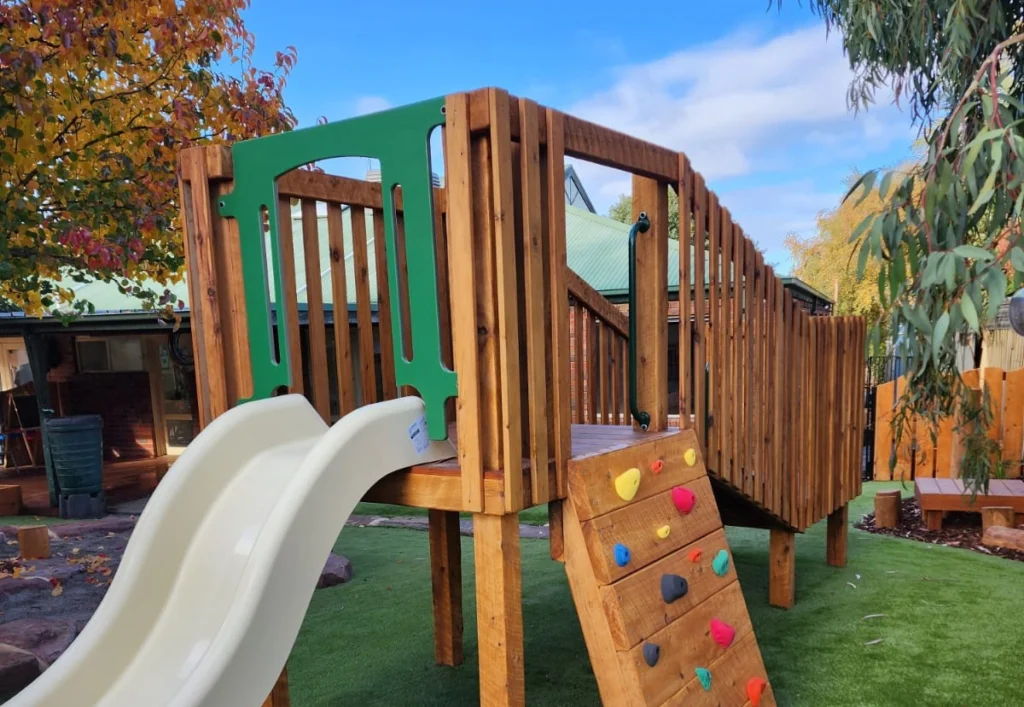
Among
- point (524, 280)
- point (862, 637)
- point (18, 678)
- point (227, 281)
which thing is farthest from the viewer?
point (862, 637)

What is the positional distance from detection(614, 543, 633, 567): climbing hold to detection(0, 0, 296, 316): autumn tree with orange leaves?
387 centimetres

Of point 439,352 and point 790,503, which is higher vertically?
point 439,352

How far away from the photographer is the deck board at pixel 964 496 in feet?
20.1

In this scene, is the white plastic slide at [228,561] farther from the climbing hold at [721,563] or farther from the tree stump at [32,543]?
the tree stump at [32,543]

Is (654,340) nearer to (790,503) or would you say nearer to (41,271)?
(790,503)

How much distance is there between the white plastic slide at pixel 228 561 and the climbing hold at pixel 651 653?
92cm

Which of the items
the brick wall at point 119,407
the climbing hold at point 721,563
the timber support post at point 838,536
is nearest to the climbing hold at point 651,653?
the climbing hold at point 721,563

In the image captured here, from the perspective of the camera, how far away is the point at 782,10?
7.20 m

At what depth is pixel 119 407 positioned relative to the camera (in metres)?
12.4

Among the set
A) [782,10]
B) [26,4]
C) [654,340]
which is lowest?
[654,340]

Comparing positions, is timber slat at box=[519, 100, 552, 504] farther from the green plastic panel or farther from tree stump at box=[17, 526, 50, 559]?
tree stump at box=[17, 526, 50, 559]

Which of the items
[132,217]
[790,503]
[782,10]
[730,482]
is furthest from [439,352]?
[782,10]

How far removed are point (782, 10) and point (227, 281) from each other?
21.8 ft

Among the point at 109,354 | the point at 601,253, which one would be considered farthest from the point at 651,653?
the point at 109,354
